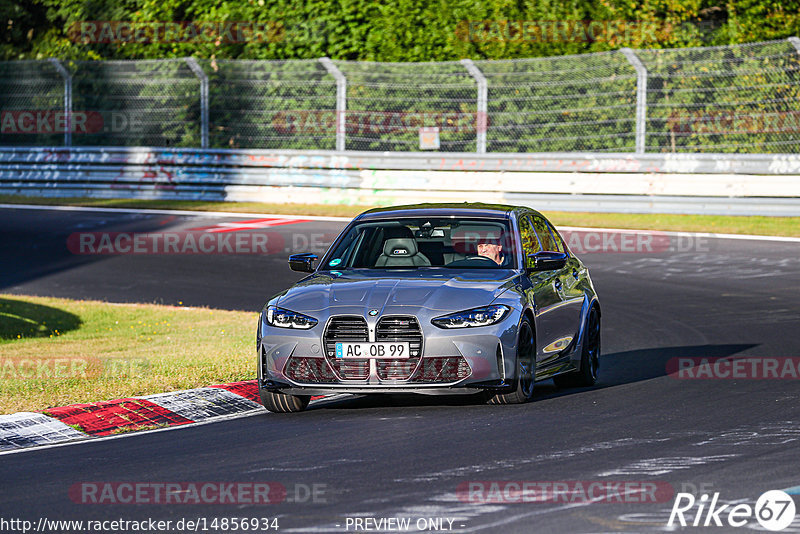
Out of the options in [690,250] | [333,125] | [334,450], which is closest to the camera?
[334,450]

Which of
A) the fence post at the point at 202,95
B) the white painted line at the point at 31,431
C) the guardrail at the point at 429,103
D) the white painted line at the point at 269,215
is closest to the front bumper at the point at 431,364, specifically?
the white painted line at the point at 31,431

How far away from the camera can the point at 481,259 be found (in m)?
10.4

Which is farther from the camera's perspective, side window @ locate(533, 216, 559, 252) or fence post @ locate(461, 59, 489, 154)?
fence post @ locate(461, 59, 489, 154)

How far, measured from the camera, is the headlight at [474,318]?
360 inches

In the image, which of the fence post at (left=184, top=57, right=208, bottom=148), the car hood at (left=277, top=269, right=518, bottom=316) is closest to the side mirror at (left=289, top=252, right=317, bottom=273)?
the car hood at (left=277, top=269, right=518, bottom=316)

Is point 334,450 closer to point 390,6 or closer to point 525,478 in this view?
point 525,478

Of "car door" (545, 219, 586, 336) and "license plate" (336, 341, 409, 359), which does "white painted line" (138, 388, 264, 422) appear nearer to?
"license plate" (336, 341, 409, 359)

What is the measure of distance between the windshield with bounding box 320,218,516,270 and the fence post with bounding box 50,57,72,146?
20.4 metres

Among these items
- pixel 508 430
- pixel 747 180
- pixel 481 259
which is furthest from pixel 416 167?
pixel 508 430

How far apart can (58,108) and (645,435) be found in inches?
960

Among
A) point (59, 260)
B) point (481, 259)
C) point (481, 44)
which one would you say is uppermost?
point (481, 44)

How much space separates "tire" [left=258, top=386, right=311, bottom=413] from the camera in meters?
9.70

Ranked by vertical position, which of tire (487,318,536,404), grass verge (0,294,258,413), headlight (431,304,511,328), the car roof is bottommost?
grass verge (0,294,258,413)

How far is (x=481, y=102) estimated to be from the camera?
85.5ft
